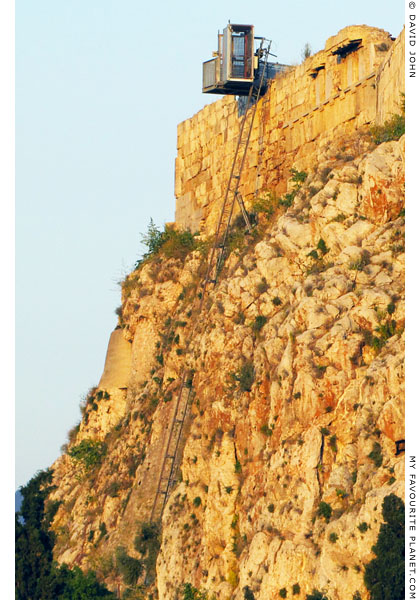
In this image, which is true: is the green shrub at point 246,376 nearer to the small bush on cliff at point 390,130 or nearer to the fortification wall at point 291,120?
the small bush on cliff at point 390,130

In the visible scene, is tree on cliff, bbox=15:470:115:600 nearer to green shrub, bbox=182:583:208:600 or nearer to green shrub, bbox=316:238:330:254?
green shrub, bbox=182:583:208:600

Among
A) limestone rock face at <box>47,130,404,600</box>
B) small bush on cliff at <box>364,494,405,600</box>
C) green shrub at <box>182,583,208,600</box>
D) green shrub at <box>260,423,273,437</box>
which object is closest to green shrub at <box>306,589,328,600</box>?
limestone rock face at <box>47,130,404,600</box>

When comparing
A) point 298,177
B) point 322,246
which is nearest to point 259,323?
point 322,246

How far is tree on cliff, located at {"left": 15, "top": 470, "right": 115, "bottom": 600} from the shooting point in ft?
110

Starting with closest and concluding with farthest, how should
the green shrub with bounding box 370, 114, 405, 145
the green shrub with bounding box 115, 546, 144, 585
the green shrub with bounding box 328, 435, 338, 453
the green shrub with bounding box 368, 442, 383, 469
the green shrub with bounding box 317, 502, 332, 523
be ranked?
the green shrub with bounding box 368, 442, 383, 469, the green shrub with bounding box 317, 502, 332, 523, the green shrub with bounding box 328, 435, 338, 453, the green shrub with bounding box 370, 114, 405, 145, the green shrub with bounding box 115, 546, 144, 585

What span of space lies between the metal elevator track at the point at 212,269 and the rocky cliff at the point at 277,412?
1.03 feet

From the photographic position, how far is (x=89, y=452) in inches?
1646

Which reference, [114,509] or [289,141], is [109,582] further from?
[289,141]

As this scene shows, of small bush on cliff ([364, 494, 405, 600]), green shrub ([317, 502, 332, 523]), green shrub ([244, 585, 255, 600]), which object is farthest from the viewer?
green shrub ([244, 585, 255, 600])

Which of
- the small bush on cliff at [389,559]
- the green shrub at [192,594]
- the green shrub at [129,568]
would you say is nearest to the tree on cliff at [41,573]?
the green shrub at [129,568]

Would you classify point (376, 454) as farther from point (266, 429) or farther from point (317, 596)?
point (266, 429)

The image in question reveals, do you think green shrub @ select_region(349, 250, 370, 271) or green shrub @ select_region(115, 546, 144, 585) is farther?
green shrub @ select_region(115, 546, 144, 585)

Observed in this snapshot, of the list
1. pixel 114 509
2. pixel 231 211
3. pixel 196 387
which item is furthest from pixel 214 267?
pixel 114 509

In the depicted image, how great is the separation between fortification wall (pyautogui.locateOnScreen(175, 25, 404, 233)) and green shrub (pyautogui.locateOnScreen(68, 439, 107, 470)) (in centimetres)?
737
